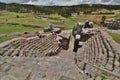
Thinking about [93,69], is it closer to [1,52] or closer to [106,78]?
[106,78]

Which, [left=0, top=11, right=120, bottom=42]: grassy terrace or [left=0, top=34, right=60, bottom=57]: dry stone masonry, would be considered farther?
[left=0, top=11, right=120, bottom=42]: grassy terrace

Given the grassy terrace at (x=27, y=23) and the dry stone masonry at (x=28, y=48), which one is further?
the grassy terrace at (x=27, y=23)

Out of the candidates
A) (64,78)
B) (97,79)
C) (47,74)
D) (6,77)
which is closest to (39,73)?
(47,74)

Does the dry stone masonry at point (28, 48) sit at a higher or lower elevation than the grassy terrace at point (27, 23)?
higher

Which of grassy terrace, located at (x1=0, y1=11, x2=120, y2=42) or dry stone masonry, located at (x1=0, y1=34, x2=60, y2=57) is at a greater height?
dry stone masonry, located at (x1=0, y1=34, x2=60, y2=57)

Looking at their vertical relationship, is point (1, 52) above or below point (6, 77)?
below

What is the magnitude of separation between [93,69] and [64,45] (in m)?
13.2

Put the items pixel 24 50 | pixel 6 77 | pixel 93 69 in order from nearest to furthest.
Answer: pixel 6 77, pixel 93 69, pixel 24 50

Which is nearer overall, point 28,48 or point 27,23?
point 28,48

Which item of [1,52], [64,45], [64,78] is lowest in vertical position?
[64,45]

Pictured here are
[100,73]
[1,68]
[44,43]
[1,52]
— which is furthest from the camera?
[44,43]

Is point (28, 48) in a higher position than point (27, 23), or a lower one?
higher

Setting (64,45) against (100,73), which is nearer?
(100,73)

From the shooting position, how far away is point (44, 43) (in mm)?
20375
